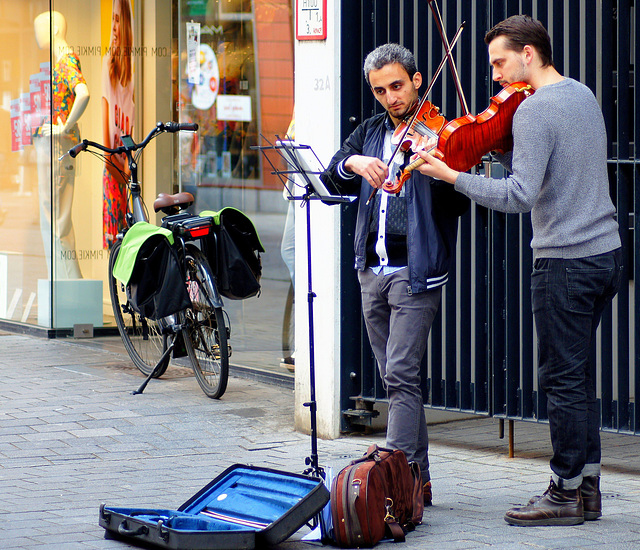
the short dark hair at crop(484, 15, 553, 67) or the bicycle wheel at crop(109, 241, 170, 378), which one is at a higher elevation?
the short dark hair at crop(484, 15, 553, 67)

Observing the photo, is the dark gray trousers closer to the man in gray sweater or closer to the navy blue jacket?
the navy blue jacket

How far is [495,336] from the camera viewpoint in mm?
5520

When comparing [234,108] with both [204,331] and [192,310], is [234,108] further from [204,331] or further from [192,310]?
[204,331]

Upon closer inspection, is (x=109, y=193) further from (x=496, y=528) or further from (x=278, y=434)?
(x=496, y=528)

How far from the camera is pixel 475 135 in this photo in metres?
4.12

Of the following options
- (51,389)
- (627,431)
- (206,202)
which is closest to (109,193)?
(206,202)

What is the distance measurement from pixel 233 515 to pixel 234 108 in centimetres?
458

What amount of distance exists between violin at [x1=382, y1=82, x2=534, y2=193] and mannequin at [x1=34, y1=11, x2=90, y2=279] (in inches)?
233

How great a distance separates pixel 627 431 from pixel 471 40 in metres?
2.10

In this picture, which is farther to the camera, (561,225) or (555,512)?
(555,512)

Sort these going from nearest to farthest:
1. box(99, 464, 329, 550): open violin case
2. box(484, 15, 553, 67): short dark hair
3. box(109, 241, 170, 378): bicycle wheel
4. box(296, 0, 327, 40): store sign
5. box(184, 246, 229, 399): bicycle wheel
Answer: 1. box(99, 464, 329, 550): open violin case
2. box(484, 15, 553, 67): short dark hair
3. box(296, 0, 327, 40): store sign
4. box(184, 246, 229, 399): bicycle wheel
5. box(109, 241, 170, 378): bicycle wheel

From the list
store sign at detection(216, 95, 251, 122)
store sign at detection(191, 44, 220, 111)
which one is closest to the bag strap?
store sign at detection(216, 95, 251, 122)

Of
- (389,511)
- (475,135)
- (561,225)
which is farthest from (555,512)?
(475,135)

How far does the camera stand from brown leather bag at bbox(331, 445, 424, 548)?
4102mm
